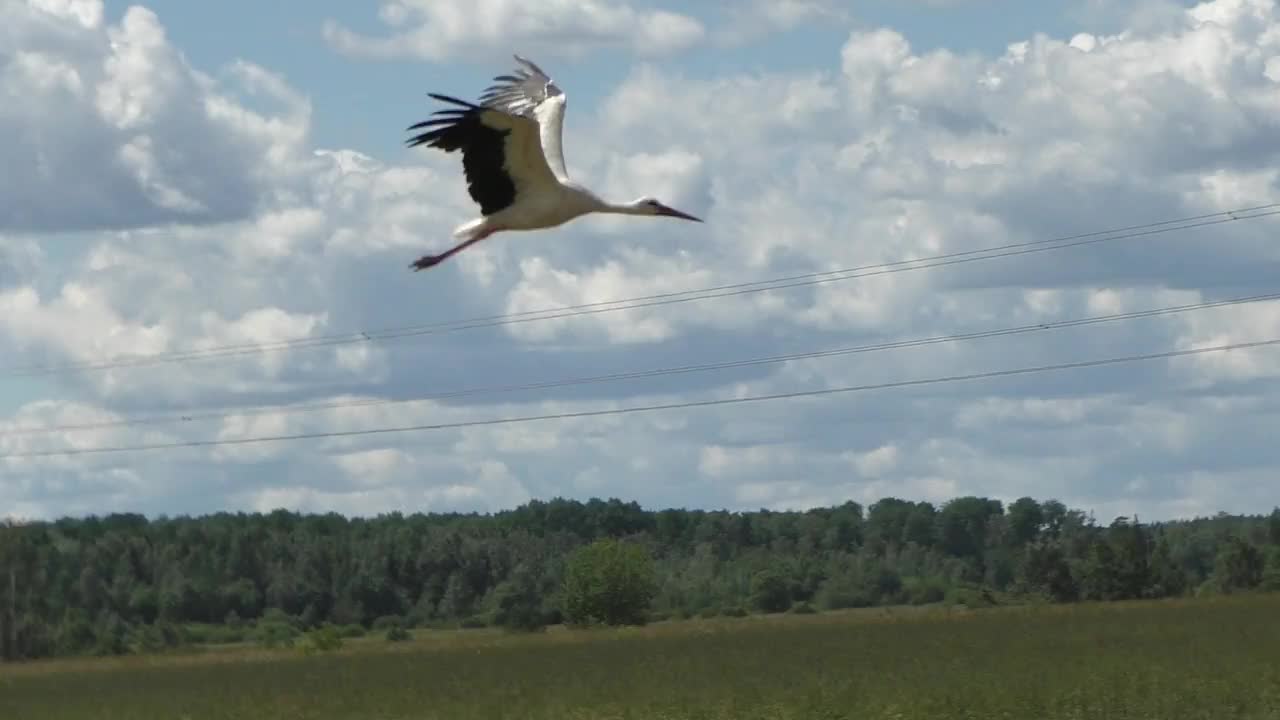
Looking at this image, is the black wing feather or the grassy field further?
the grassy field

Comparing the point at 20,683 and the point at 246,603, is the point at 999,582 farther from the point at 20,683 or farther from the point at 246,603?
the point at 20,683

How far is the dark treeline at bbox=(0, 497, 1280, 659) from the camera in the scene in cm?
8900

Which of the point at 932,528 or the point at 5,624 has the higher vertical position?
the point at 932,528

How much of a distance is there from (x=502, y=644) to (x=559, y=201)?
58.6m

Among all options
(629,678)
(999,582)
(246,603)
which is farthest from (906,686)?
(999,582)

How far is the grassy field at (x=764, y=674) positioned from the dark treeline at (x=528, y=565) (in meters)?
9.95

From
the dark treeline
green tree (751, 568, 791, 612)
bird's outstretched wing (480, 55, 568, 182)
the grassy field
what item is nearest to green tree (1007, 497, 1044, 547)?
the dark treeline

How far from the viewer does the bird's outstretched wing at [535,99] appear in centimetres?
2277

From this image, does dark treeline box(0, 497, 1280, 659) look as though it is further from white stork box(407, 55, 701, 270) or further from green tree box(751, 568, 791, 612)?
white stork box(407, 55, 701, 270)

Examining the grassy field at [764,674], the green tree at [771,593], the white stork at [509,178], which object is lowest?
the grassy field at [764,674]

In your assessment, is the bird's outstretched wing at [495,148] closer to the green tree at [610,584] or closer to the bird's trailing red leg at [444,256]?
the bird's trailing red leg at [444,256]

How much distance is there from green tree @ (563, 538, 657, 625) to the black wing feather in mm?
71076

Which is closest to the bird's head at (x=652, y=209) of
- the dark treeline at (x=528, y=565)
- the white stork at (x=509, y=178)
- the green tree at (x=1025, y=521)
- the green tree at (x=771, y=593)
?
the white stork at (x=509, y=178)

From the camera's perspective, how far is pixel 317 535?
431 feet
